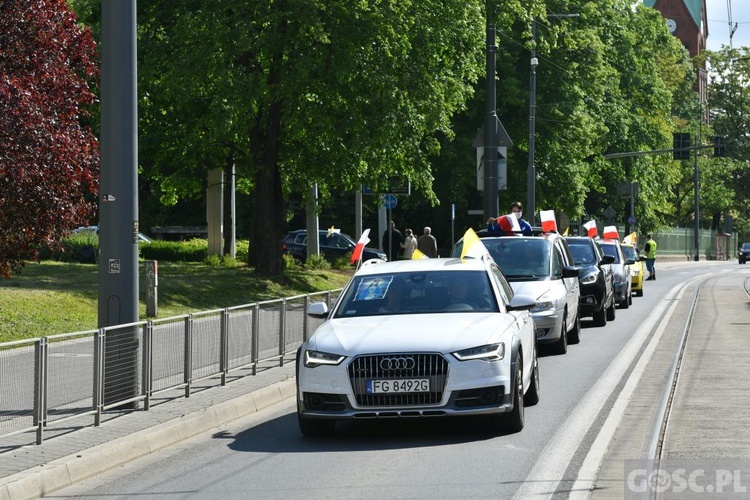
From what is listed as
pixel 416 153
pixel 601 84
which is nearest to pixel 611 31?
pixel 601 84

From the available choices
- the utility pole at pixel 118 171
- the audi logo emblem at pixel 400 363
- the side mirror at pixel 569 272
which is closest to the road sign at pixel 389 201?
the side mirror at pixel 569 272

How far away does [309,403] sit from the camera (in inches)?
445

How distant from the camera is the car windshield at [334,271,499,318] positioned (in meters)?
12.3

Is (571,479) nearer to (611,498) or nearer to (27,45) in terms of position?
(611,498)

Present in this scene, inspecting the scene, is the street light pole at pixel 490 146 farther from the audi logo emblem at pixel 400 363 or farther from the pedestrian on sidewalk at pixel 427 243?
the audi logo emblem at pixel 400 363

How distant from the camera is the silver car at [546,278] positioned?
19125mm

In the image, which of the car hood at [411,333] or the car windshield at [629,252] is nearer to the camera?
the car hood at [411,333]

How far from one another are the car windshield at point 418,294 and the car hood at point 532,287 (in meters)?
6.53

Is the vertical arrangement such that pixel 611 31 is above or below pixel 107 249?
above

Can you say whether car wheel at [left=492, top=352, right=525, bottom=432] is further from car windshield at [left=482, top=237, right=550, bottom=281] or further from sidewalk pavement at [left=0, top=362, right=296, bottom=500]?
car windshield at [left=482, top=237, right=550, bottom=281]

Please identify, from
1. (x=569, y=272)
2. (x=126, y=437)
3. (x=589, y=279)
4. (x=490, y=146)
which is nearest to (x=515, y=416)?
(x=126, y=437)

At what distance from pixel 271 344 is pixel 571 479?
8.31 metres

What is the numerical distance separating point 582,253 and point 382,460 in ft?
59.5

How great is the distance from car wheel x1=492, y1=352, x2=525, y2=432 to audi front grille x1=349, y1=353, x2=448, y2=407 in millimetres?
717
